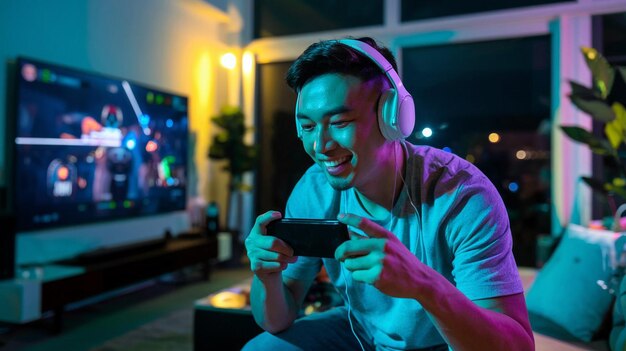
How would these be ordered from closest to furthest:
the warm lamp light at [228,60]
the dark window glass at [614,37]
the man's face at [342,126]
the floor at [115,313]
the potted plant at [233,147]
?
the man's face at [342,126] < the floor at [115,313] < the dark window glass at [614,37] < the potted plant at [233,147] < the warm lamp light at [228,60]

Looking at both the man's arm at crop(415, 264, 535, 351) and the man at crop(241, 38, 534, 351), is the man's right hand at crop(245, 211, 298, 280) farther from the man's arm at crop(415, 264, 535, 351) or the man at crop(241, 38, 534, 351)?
the man's arm at crop(415, 264, 535, 351)

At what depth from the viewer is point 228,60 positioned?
4.87 meters

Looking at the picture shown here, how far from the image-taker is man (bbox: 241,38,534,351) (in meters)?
0.74

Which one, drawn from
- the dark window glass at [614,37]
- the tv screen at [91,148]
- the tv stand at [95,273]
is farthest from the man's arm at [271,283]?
the dark window glass at [614,37]

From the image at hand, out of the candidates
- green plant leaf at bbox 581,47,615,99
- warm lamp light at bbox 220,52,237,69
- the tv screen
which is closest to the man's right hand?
green plant leaf at bbox 581,47,615,99

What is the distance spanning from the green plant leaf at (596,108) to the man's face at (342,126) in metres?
1.56

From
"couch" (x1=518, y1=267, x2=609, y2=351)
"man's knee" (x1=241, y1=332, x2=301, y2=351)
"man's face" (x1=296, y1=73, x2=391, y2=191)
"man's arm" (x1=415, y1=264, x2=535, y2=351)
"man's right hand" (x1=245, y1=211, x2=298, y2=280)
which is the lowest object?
"couch" (x1=518, y1=267, x2=609, y2=351)

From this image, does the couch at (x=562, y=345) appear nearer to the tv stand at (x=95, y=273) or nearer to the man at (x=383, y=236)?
the man at (x=383, y=236)

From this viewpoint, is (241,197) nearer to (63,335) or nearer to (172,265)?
(172,265)

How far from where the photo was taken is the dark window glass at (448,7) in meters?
4.12

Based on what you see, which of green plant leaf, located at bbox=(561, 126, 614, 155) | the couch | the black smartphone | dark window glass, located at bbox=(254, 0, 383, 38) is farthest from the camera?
dark window glass, located at bbox=(254, 0, 383, 38)

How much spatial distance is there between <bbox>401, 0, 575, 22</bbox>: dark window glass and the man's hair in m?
3.66

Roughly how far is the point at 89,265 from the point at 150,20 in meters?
2.03

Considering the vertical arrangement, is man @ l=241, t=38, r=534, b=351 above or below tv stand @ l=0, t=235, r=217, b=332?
above
